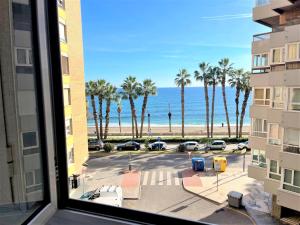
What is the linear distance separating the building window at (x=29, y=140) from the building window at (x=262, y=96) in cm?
425

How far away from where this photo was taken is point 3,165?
0.69m

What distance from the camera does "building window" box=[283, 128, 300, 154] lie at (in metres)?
3.60

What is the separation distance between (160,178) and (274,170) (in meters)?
3.56

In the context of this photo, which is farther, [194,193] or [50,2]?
[194,193]

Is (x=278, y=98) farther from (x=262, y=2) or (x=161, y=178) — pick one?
(x=161, y=178)

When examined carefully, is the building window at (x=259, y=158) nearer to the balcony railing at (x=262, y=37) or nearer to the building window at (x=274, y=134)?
the building window at (x=274, y=134)

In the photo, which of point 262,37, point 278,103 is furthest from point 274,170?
point 262,37

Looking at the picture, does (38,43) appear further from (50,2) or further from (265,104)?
(265,104)

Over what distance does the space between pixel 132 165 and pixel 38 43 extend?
8.19 meters

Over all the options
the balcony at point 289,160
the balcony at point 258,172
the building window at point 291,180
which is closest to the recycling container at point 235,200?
the balcony at point 258,172

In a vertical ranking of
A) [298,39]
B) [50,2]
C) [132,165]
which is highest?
[298,39]

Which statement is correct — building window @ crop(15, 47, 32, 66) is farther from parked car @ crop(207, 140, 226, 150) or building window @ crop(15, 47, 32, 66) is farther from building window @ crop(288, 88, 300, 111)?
parked car @ crop(207, 140, 226, 150)

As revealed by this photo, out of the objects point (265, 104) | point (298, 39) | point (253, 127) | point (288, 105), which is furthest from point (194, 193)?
point (298, 39)

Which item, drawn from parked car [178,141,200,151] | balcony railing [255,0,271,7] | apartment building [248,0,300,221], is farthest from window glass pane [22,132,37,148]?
parked car [178,141,200,151]
